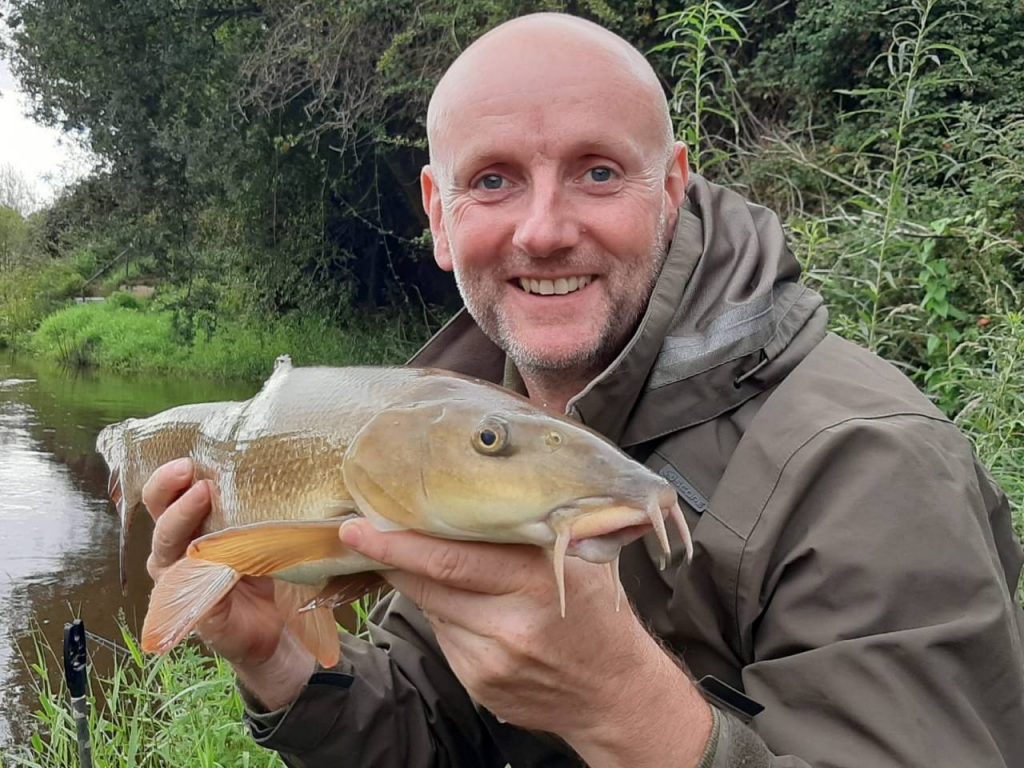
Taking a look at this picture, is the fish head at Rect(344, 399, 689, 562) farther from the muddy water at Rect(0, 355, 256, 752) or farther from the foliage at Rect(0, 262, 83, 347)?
the foliage at Rect(0, 262, 83, 347)

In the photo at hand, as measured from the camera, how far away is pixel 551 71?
80.7 inches

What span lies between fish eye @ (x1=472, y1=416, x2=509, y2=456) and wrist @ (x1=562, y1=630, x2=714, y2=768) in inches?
14.6

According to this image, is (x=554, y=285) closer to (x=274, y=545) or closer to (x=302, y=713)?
(x=274, y=545)

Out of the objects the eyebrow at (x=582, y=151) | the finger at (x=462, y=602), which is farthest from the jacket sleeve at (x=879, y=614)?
the eyebrow at (x=582, y=151)

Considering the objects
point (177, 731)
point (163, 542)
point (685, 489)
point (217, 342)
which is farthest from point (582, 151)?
point (217, 342)

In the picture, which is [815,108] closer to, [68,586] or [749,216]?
[749,216]

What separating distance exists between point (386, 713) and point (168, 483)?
719mm

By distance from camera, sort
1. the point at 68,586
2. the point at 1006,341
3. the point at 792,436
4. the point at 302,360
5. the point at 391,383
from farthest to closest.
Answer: the point at 302,360 → the point at 68,586 → the point at 1006,341 → the point at 792,436 → the point at 391,383

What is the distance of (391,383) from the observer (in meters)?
1.49

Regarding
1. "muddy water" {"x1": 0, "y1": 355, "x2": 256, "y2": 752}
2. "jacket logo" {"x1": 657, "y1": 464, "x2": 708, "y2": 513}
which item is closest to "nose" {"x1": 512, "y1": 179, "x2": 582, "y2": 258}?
"jacket logo" {"x1": 657, "y1": 464, "x2": 708, "y2": 513}

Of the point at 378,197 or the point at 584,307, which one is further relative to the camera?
the point at 378,197

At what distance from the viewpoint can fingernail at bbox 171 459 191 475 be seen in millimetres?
1892

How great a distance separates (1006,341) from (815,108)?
472cm

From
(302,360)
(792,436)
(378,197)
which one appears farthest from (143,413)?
(792,436)
